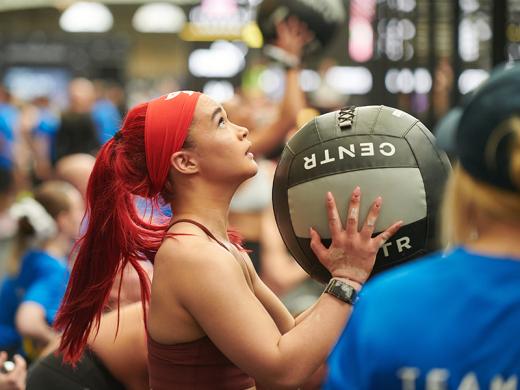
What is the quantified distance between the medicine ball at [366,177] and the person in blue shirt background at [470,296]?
811 millimetres

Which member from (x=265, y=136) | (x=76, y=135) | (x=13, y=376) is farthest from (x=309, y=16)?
(x=76, y=135)

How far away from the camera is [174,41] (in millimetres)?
34875

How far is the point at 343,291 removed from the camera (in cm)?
281

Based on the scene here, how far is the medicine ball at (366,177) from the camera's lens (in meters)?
2.88

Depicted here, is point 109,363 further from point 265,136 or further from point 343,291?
point 265,136

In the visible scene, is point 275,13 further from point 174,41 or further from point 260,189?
point 174,41

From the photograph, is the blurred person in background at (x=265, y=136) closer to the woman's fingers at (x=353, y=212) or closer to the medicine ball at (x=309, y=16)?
the medicine ball at (x=309, y=16)

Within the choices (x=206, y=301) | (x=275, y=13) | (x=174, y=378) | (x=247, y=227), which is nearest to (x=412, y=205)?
(x=206, y=301)

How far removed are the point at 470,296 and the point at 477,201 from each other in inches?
7.0

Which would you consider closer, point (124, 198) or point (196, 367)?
point (196, 367)

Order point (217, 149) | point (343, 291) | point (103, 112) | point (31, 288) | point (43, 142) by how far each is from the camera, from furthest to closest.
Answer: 1. point (103, 112)
2. point (43, 142)
3. point (31, 288)
4. point (217, 149)
5. point (343, 291)

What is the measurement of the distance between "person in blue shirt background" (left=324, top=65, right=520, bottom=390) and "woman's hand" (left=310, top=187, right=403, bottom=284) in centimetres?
76

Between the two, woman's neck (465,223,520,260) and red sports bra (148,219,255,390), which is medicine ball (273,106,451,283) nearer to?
red sports bra (148,219,255,390)

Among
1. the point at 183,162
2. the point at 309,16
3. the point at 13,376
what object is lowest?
the point at 13,376
